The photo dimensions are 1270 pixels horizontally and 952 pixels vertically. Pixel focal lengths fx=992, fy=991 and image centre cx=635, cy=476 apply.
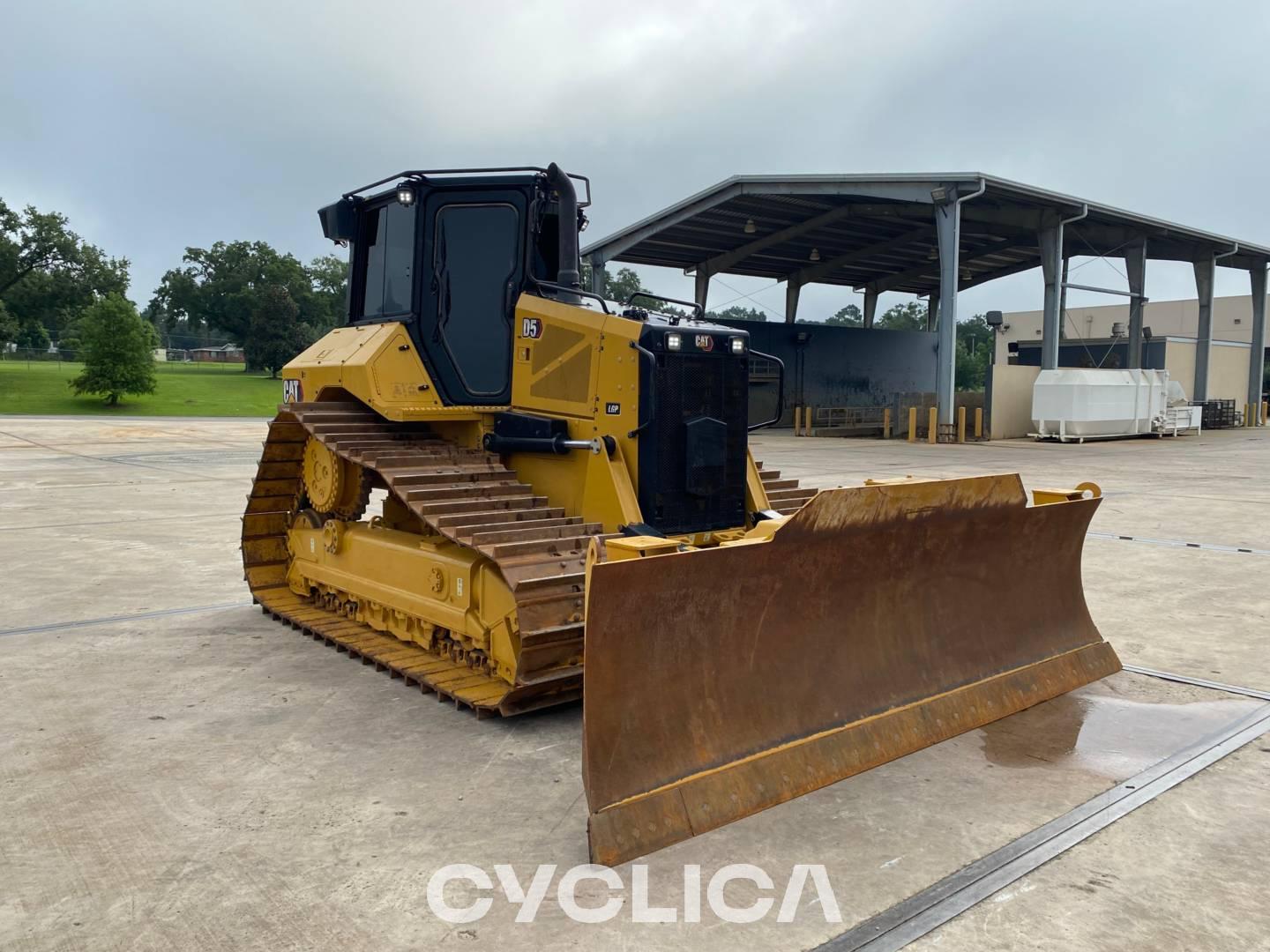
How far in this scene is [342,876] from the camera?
10.7 feet

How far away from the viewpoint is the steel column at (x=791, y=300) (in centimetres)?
3788

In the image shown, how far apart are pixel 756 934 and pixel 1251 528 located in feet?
34.1

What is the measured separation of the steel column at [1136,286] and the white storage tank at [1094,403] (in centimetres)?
282

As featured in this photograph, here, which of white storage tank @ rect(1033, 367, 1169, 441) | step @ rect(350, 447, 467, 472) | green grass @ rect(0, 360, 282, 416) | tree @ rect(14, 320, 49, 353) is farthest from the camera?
tree @ rect(14, 320, 49, 353)

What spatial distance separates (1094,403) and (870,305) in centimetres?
1443

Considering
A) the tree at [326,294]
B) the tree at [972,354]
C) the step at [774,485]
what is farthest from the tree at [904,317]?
the step at [774,485]

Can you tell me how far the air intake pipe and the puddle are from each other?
3385 mm

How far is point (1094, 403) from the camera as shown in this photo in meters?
27.7

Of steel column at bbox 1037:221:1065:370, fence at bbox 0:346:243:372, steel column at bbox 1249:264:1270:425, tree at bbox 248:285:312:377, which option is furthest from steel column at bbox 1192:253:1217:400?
fence at bbox 0:346:243:372

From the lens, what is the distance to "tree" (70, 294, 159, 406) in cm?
4197

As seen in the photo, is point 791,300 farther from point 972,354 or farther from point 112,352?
point 972,354

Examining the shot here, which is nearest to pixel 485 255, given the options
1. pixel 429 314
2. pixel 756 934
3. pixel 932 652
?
pixel 429 314

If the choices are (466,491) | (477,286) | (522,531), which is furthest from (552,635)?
(477,286)

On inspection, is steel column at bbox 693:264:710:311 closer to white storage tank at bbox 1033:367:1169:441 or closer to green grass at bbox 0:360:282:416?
white storage tank at bbox 1033:367:1169:441
